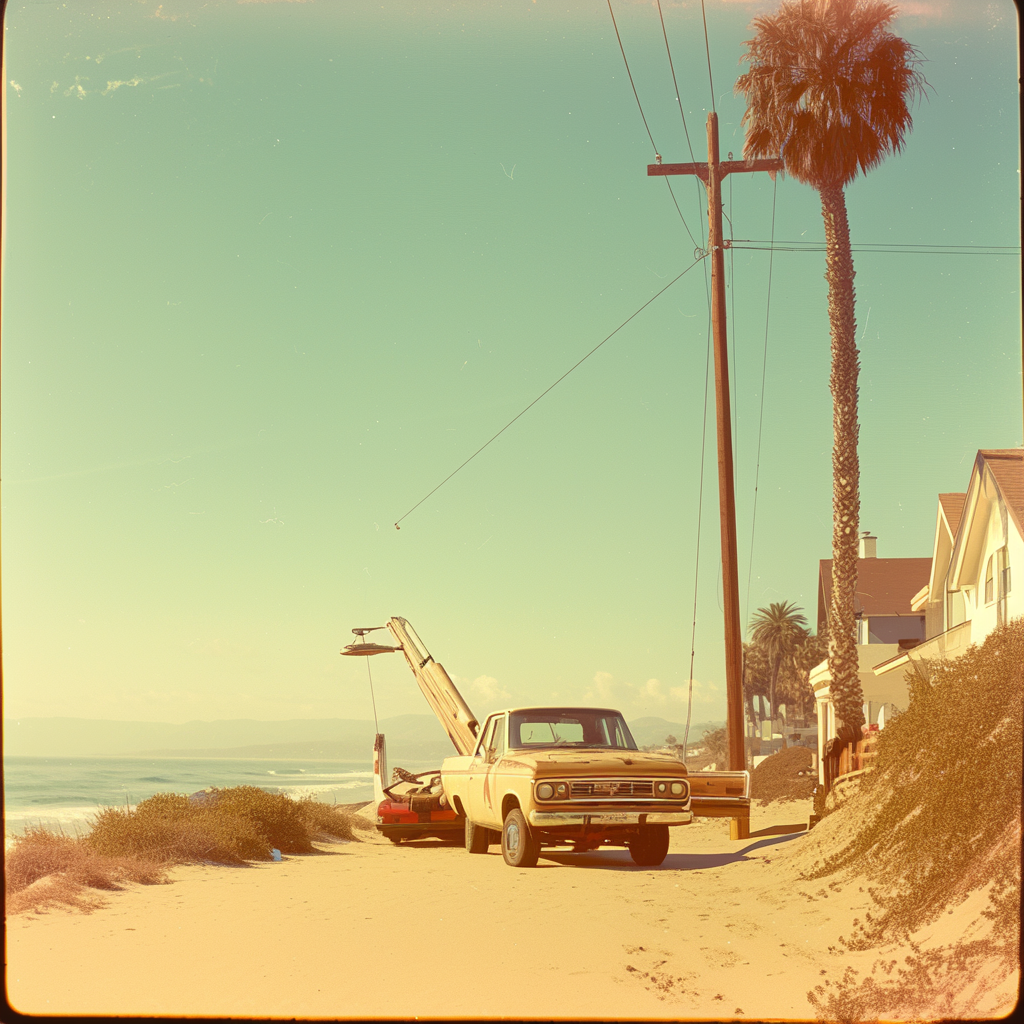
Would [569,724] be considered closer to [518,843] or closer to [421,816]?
[518,843]

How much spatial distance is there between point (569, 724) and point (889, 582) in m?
24.2

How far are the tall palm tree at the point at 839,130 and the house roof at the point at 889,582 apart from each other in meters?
15.5

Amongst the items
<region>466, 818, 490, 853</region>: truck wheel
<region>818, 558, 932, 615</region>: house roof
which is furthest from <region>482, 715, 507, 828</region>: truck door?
<region>818, 558, 932, 615</region>: house roof

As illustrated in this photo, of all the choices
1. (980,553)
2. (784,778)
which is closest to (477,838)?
(980,553)

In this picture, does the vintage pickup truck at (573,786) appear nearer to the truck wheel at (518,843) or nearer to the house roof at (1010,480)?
the truck wheel at (518,843)

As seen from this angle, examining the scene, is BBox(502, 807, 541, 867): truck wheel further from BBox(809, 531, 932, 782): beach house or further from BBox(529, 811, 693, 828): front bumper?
BBox(809, 531, 932, 782): beach house

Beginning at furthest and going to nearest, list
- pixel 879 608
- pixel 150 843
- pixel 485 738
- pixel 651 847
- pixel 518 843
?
pixel 879 608, pixel 485 738, pixel 150 843, pixel 651 847, pixel 518 843

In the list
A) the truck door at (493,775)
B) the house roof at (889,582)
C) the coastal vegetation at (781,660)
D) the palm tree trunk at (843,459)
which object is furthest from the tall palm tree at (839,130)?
the coastal vegetation at (781,660)

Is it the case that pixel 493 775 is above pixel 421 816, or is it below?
above

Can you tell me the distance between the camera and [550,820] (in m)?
11.7

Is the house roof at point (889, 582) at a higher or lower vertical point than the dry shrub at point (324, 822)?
higher

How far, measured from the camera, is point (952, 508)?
2370 cm

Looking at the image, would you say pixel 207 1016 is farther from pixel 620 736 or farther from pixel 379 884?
pixel 620 736

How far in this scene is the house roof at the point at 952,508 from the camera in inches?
907
